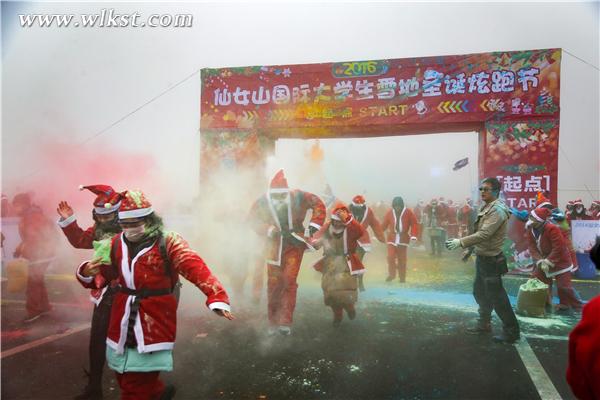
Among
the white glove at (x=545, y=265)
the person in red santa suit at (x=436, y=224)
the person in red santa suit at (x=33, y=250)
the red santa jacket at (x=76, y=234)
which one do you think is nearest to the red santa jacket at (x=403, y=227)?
the white glove at (x=545, y=265)

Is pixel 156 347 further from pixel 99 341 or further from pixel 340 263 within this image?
pixel 340 263

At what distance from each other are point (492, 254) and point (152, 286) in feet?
11.3

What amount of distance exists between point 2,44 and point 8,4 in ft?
2.07

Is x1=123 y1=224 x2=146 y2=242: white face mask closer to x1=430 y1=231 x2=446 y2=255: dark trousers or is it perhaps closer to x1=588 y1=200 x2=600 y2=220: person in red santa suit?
x1=430 y1=231 x2=446 y2=255: dark trousers

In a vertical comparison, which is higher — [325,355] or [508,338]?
[508,338]

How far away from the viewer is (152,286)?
2.58 m

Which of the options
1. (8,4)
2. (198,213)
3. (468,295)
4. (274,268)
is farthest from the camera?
(198,213)

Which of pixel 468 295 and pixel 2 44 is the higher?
pixel 2 44

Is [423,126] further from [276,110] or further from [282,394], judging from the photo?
[282,394]

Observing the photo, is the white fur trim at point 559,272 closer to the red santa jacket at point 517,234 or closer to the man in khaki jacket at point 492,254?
the man in khaki jacket at point 492,254

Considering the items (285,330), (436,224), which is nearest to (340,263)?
(285,330)

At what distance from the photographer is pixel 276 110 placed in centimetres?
659

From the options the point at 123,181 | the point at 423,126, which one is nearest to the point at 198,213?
the point at 123,181

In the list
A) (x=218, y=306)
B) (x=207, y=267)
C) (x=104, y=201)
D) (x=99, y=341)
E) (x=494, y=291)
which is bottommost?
(x=99, y=341)
